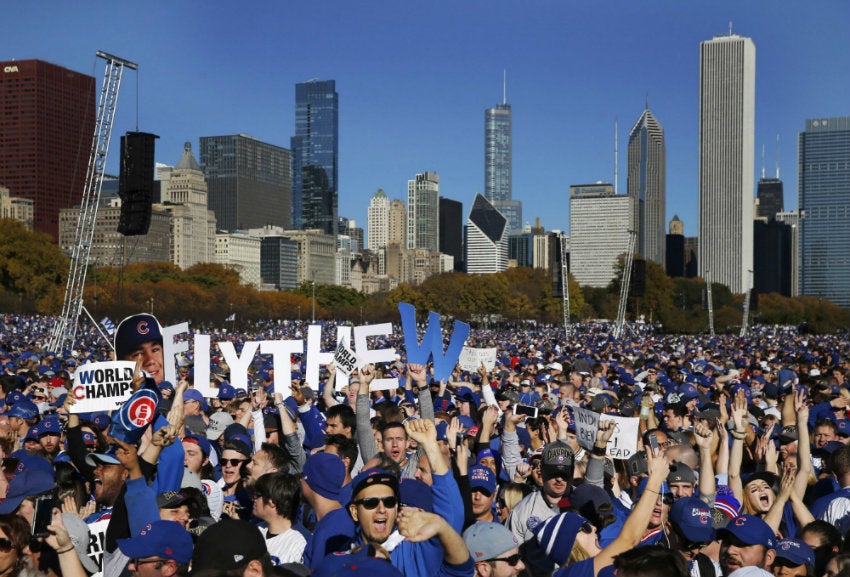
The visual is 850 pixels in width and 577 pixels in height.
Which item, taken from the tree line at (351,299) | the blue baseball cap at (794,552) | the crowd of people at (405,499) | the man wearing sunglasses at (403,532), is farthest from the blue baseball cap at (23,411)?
the tree line at (351,299)

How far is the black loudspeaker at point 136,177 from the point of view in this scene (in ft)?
94.4

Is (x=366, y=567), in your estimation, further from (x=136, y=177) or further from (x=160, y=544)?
(x=136, y=177)

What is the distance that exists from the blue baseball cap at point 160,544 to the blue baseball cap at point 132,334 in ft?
20.9

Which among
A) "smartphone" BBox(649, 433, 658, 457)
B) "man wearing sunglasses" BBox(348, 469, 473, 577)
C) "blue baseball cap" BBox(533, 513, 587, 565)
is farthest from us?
"smartphone" BBox(649, 433, 658, 457)

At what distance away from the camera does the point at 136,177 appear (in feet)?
95.0

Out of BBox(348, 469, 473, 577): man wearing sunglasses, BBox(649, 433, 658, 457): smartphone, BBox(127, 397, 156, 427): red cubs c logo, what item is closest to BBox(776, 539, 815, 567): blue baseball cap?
BBox(348, 469, 473, 577): man wearing sunglasses

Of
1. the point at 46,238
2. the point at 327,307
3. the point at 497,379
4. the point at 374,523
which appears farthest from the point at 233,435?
the point at 327,307

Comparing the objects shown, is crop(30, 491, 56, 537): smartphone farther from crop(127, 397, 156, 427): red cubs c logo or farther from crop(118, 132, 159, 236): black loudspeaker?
crop(118, 132, 159, 236): black loudspeaker

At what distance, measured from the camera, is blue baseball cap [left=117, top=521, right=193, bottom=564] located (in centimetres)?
453

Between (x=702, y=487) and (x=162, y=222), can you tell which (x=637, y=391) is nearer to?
(x=702, y=487)

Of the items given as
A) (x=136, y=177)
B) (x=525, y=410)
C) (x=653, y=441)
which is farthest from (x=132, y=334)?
(x=136, y=177)

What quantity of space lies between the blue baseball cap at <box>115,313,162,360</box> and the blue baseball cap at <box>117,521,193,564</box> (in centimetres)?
636

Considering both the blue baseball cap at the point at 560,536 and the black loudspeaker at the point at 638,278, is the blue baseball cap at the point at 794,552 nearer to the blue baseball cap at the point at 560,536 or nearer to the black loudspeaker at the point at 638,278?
the blue baseball cap at the point at 560,536

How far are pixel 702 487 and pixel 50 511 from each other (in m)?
3.95
